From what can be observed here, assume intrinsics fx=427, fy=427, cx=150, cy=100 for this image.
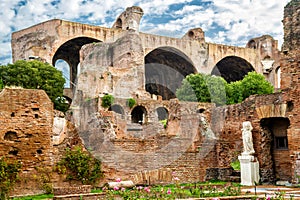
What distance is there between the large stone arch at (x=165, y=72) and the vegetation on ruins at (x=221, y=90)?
35.0 feet

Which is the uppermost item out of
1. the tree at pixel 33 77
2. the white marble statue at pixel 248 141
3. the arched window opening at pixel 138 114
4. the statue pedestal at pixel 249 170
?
the tree at pixel 33 77

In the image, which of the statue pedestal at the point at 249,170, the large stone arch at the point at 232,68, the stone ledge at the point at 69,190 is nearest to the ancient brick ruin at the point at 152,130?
the statue pedestal at the point at 249,170

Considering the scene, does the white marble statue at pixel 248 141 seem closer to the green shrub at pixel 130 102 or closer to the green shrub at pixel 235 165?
the green shrub at pixel 235 165

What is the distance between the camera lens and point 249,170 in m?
13.9

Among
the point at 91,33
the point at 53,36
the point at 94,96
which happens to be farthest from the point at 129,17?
the point at 94,96

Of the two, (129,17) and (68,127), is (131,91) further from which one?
(68,127)

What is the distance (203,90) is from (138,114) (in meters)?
6.28

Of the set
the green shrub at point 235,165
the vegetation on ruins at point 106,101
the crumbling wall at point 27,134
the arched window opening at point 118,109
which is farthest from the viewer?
the arched window opening at point 118,109

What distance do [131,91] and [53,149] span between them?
2100cm

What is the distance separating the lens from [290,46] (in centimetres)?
1399

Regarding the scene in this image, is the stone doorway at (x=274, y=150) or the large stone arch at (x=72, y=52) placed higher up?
the large stone arch at (x=72, y=52)

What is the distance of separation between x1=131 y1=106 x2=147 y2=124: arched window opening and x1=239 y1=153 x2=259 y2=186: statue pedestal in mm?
18222

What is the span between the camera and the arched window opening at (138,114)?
32.2 metres

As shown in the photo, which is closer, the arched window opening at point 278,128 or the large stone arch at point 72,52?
the arched window opening at point 278,128
